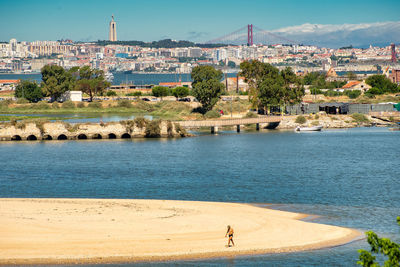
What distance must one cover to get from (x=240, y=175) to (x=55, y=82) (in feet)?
368

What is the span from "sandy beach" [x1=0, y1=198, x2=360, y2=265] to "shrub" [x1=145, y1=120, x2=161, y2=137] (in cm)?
4788

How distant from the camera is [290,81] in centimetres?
12006

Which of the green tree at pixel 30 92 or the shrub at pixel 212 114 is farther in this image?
the green tree at pixel 30 92

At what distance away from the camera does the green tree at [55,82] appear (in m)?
154

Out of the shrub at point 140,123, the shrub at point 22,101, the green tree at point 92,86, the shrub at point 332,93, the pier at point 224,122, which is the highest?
the green tree at point 92,86

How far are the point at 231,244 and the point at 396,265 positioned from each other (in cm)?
1192

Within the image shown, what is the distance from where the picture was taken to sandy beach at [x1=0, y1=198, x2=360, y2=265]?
26.6 meters

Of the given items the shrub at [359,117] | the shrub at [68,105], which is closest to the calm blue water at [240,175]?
the shrub at [359,117]

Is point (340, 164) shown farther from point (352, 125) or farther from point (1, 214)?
point (352, 125)

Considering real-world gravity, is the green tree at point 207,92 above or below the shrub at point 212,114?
above

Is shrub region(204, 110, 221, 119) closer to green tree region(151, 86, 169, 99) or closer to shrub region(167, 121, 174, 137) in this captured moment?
shrub region(167, 121, 174, 137)

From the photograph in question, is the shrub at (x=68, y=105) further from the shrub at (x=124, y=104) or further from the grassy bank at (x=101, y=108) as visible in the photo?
the shrub at (x=124, y=104)

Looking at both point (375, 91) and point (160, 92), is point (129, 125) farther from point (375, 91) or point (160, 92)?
point (375, 91)

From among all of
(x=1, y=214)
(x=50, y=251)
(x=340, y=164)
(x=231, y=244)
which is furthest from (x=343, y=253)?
(x=340, y=164)
